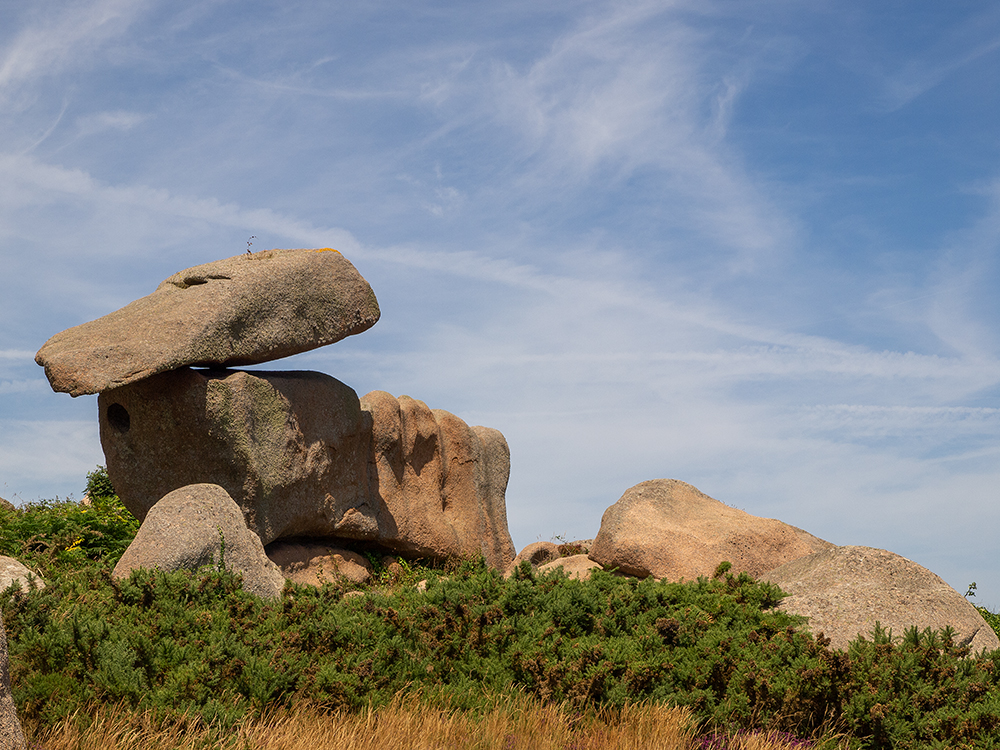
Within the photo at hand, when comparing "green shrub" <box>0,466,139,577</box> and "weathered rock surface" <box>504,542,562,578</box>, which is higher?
"weathered rock surface" <box>504,542,562,578</box>

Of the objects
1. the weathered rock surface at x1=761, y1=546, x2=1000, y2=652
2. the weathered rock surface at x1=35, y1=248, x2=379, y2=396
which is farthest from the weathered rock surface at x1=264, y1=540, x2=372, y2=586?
the weathered rock surface at x1=761, y1=546, x2=1000, y2=652

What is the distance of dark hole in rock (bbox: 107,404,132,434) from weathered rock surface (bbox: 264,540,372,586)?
2595 mm

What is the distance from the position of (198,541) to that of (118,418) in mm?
3751

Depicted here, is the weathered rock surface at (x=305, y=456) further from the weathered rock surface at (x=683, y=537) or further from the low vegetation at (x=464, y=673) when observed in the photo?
the low vegetation at (x=464, y=673)

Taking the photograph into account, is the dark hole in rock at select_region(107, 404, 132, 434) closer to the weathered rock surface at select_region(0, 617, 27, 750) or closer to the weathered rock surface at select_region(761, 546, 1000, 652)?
the weathered rock surface at select_region(0, 617, 27, 750)

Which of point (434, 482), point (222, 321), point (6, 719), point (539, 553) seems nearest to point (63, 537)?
point (222, 321)

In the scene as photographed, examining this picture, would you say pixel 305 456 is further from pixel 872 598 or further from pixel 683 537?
pixel 872 598

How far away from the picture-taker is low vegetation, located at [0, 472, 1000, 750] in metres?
6.40

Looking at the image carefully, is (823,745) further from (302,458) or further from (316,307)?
(316,307)

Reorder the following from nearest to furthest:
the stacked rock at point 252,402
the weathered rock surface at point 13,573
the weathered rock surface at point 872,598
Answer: the weathered rock surface at point 872,598 < the weathered rock surface at point 13,573 < the stacked rock at point 252,402

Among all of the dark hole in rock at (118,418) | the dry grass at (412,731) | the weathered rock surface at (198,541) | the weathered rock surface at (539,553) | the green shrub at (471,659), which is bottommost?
A: the dry grass at (412,731)

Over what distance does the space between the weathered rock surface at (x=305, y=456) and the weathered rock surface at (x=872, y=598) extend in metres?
6.69

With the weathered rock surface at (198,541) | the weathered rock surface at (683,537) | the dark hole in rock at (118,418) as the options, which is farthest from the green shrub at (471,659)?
the dark hole in rock at (118,418)

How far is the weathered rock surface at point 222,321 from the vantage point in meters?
11.6
